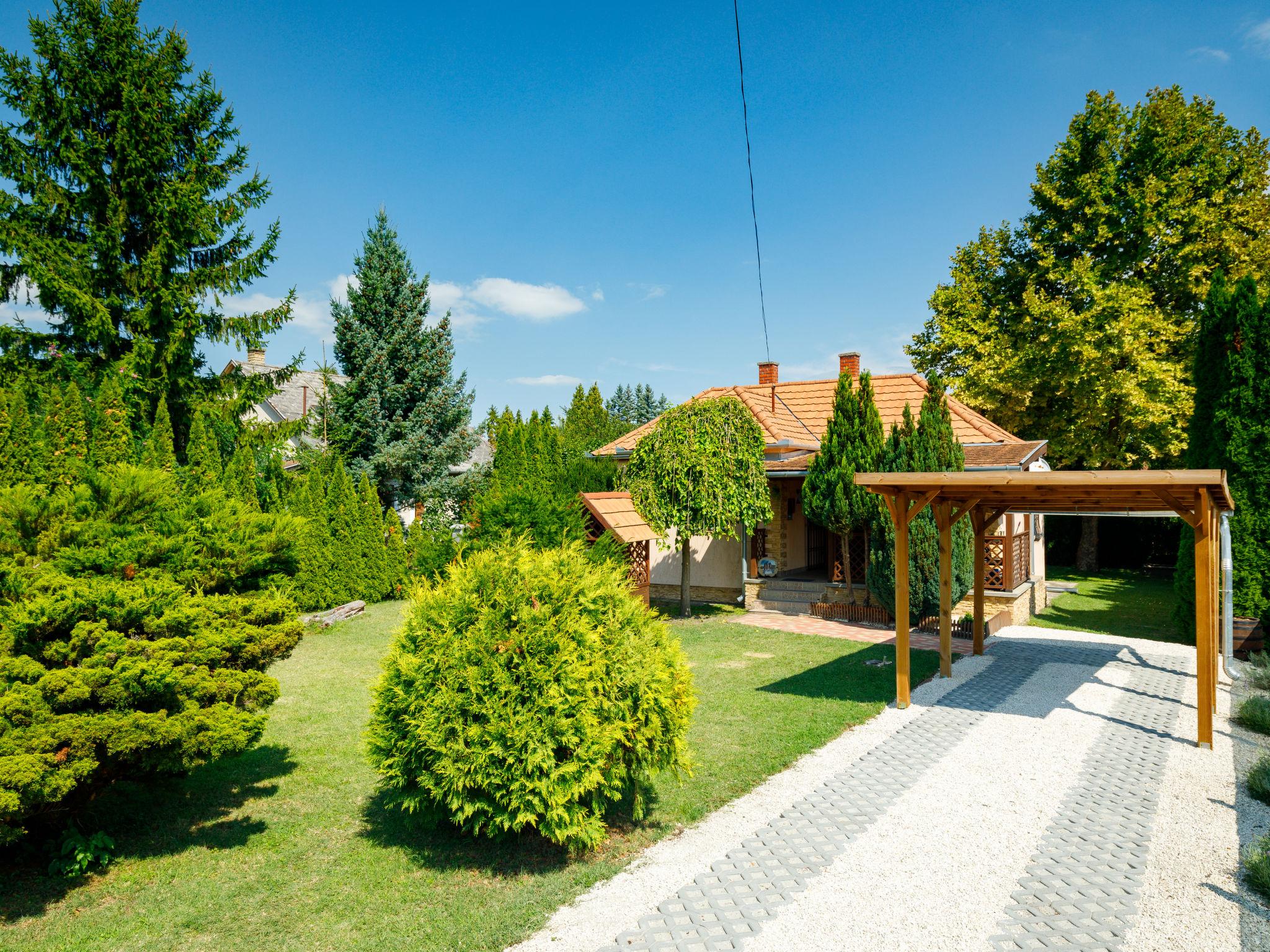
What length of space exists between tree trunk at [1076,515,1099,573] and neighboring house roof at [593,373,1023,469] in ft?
24.7

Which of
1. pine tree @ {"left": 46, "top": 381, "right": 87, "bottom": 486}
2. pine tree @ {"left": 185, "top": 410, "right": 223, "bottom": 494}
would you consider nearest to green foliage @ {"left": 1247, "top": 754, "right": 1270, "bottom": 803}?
pine tree @ {"left": 46, "top": 381, "right": 87, "bottom": 486}

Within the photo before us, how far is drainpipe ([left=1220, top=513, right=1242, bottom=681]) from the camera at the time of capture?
33.8 ft

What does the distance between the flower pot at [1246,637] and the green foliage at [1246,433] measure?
0.19 m

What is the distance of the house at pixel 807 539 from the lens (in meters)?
15.1

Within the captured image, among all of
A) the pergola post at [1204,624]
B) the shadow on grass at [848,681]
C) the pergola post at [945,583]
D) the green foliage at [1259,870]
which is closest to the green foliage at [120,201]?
the shadow on grass at [848,681]

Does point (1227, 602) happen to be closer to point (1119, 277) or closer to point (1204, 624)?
point (1204, 624)

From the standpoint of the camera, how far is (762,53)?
9047mm

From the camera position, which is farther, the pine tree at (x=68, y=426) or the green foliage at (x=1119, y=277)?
the green foliage at (x=1119, y=277)

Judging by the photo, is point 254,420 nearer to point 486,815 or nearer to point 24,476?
point 24,476

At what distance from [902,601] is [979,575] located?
13.0 ft

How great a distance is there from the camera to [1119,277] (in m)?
22.3

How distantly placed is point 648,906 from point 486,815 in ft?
4.52

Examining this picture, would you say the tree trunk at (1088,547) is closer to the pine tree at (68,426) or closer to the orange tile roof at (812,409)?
the orange tile roof at (812,409)

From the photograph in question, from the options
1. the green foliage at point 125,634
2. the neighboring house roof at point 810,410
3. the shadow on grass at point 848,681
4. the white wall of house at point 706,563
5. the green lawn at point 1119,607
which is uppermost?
the neighboring house roof at point 810,410
